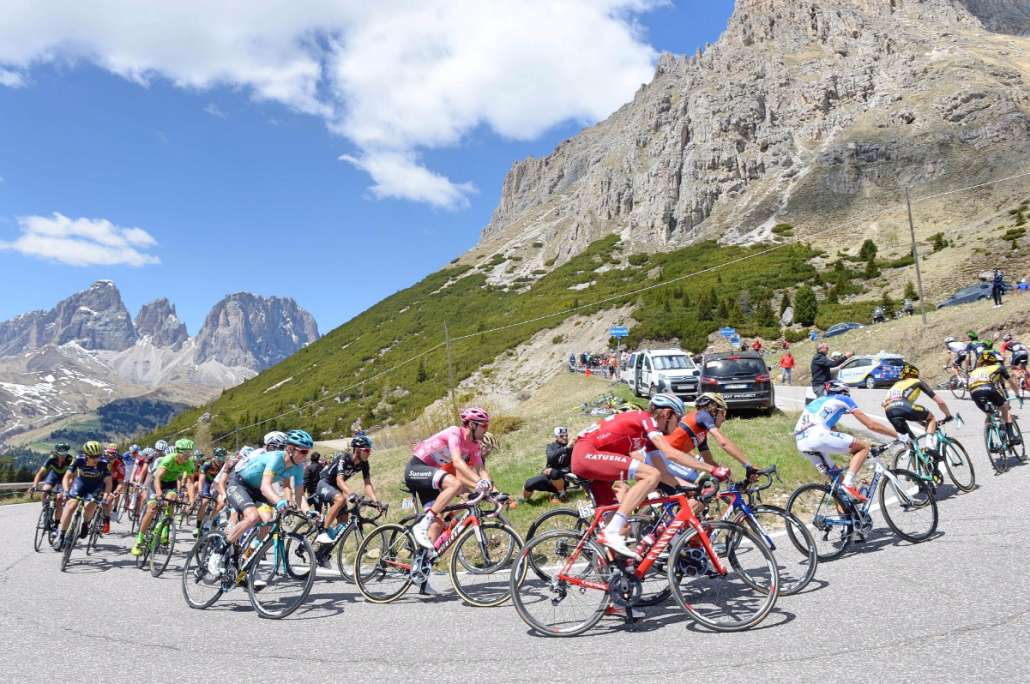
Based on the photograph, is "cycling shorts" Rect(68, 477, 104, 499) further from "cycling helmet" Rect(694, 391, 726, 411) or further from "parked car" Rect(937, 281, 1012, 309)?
"parked car" Rect(937, 281, 1012, 309)

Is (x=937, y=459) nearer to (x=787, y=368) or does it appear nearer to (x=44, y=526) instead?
(x=44, y=526)

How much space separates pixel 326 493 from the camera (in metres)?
9.09

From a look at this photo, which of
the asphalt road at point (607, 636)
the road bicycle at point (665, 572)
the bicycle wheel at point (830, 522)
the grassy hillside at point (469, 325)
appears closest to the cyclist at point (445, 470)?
the asphalt road at point (607, 636)

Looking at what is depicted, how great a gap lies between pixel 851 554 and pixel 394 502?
1031cm

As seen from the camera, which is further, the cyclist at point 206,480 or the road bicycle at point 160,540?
the cyclist at point 206,480

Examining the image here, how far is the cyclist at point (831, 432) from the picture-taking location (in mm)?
7371

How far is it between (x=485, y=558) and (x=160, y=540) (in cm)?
613

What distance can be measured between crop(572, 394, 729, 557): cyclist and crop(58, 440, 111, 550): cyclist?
30.2ft

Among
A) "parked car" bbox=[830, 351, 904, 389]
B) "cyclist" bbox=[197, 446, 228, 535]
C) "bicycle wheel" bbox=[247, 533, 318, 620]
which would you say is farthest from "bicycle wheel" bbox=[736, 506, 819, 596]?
"parked car" bbox=[830, 351, 904, 389]

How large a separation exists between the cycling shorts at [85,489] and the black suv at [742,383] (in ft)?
48.3

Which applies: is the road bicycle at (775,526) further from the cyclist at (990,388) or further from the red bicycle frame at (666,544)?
the cyclist at (990,388)

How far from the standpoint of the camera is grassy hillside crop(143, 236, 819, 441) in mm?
52219

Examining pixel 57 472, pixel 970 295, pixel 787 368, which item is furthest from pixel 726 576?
pixel 970 295

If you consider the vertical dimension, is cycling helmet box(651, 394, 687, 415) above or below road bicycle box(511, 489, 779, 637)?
above
